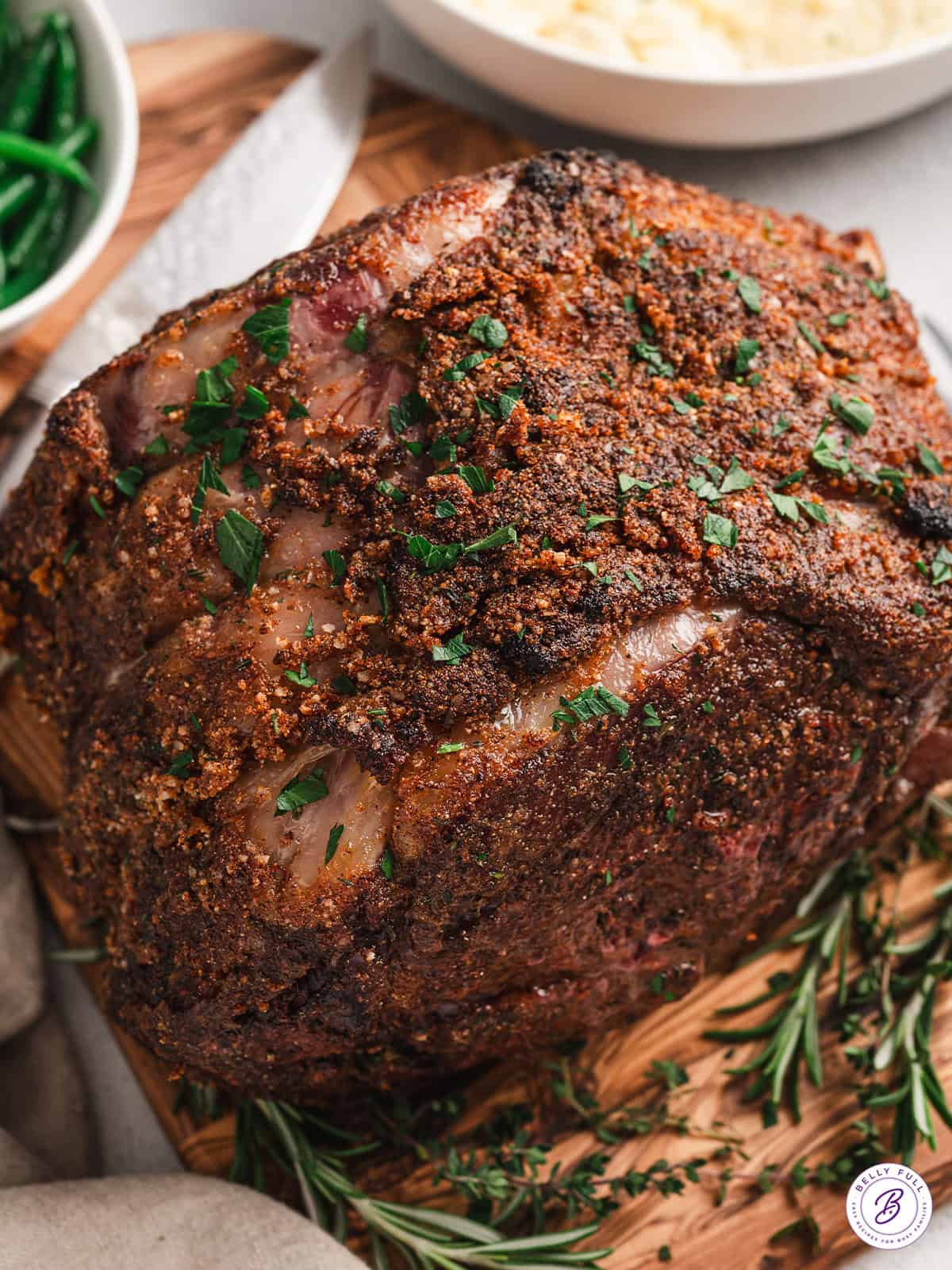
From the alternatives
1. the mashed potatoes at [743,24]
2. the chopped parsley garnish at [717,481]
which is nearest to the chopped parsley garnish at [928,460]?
the chopped parsley garnish at [717,481]

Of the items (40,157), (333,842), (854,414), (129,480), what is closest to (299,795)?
(333,842)

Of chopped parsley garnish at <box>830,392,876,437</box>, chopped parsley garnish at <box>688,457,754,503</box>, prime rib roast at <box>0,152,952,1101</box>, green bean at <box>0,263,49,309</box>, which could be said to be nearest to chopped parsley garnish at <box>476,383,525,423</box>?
prime rib roast at <box>0,152,952,1101</box>

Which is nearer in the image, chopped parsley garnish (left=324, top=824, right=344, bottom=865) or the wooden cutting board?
chopped parsley garnish (left=324, top=824, right=344, bottom=865)

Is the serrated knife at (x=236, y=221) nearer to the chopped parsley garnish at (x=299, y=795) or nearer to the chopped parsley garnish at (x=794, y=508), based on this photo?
the chopped parsley garnish at (x=299, y=795)

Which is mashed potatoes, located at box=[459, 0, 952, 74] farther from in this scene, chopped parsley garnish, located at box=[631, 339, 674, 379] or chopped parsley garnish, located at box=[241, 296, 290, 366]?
chopped parsley garnish, located at box=[241, 296, 290, 366]

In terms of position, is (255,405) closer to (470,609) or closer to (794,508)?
(470,609)
